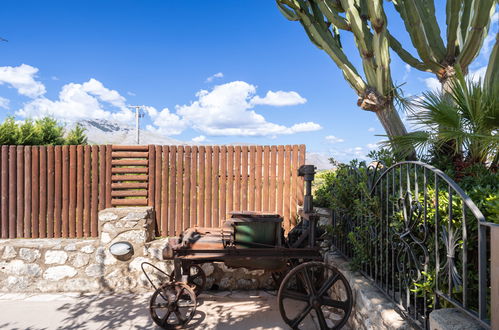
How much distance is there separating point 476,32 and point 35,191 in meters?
6.41

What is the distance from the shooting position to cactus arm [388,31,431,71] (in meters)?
4.46

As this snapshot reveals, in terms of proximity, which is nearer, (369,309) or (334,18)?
(369,309)

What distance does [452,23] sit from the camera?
154 inches

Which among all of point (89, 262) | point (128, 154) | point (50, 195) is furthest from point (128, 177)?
point (89, 262)

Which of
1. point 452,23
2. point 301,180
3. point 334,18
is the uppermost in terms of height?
point 334,18

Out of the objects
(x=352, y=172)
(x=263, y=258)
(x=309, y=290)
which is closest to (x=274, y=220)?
(x=263, y=258)

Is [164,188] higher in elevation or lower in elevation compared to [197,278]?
higher

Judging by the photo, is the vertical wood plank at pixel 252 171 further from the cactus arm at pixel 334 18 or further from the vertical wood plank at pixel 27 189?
the vertical wood plank at pixel 27 189

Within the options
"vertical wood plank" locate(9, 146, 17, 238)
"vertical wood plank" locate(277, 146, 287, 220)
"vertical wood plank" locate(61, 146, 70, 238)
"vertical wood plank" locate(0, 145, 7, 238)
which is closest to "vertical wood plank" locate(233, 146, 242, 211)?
"vertical wood plank" locate(277, 146, 287, 220)

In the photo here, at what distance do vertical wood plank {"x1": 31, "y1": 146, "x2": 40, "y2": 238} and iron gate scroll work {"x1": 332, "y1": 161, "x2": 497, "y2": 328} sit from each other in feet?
14.9

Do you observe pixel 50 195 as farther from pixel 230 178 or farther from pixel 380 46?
pixel 380 46

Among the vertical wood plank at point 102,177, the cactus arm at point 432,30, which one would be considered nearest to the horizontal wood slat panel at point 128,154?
the vertical wood plank at point 102,177

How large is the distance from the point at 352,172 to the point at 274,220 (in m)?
1.18

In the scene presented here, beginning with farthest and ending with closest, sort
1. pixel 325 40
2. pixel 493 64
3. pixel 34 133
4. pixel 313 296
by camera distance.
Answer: pixel 34 133 < pixel 325 40 < pixel 493 64 < pixel 313 296
